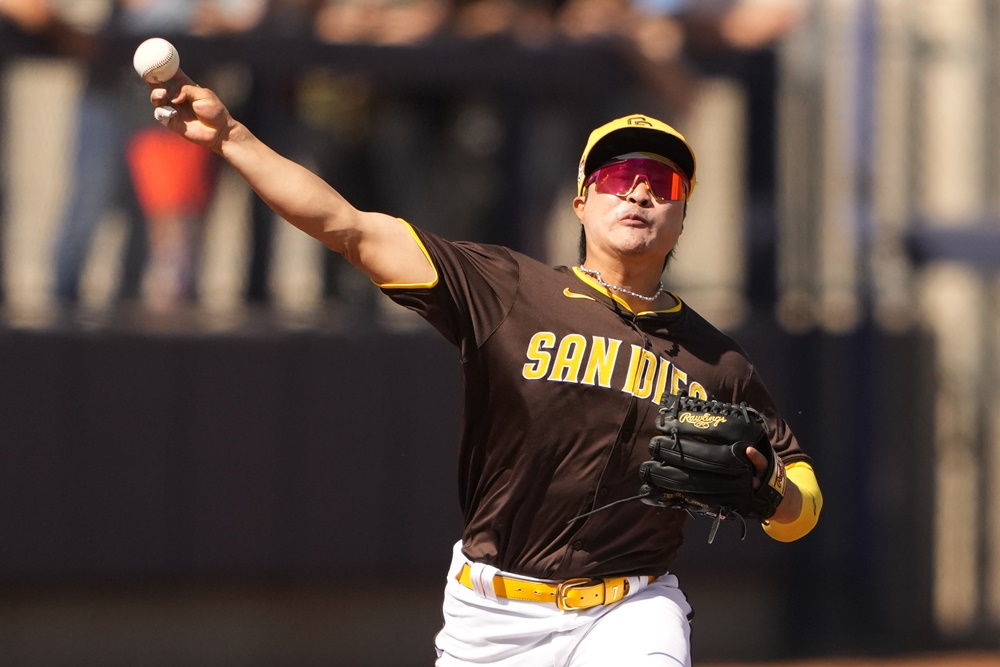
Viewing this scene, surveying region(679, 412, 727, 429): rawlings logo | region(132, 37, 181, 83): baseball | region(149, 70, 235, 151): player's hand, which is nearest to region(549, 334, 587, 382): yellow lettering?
region(679, 412, 727, 429): rawlings logo

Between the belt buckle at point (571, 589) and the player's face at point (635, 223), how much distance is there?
0.86 m

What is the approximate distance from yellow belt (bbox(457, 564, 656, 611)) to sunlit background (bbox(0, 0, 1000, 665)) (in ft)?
11.6

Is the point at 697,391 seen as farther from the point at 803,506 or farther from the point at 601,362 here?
the point at 803,506

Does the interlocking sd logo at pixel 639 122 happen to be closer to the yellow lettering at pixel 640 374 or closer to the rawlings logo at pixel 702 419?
the yellow lettering at pixel 640 374

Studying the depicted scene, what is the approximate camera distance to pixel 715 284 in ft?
26.2

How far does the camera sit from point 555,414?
149 inches

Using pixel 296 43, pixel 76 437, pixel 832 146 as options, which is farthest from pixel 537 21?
pixel 76 437

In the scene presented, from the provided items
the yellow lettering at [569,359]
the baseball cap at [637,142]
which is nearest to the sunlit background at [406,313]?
the baseball cap at [637,142]

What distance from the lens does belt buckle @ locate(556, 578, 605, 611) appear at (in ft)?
12.2

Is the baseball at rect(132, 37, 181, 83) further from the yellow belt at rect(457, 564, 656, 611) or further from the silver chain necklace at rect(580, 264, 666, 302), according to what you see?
the yellow belt at rect(457, 564, 656, 611)

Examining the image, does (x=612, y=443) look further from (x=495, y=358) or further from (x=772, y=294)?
(x=772, y=294)

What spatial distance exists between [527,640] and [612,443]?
55 centimetres

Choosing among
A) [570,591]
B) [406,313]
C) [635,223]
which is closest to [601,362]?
[635,223]

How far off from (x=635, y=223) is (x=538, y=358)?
436 millimetres
